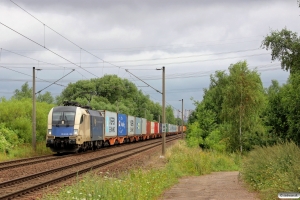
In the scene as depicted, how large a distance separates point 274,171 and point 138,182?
12.7 ft

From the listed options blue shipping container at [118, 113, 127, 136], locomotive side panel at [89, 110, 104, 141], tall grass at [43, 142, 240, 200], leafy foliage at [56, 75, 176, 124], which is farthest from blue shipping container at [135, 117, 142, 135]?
tall grass at [43, 142, 240, 200]

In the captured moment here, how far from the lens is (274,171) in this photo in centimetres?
1392

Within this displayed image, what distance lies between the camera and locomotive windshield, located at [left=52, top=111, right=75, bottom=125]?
114ft

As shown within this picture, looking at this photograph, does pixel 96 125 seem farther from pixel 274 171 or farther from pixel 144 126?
pixel 144 126

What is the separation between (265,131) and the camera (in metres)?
34.3

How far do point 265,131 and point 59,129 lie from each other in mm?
14122

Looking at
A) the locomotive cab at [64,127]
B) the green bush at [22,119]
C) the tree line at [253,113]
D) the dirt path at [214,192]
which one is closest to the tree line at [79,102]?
the green bush at [22,119]

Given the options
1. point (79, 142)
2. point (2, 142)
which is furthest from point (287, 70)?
point (2, 142)

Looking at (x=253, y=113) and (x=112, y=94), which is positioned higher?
(x=112, y=94)

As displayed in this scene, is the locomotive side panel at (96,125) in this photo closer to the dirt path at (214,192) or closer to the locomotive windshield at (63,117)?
the locomotive windshield at (63,117)

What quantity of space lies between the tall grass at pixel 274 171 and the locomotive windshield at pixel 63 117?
63.5ft

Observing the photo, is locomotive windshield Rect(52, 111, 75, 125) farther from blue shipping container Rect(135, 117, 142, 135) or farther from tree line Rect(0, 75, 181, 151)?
blue shipping container Rect(135, 117, 142, 135)

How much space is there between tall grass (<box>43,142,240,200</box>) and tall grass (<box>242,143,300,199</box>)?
2663 mm

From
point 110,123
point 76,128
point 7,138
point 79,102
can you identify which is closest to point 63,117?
point 76,128
